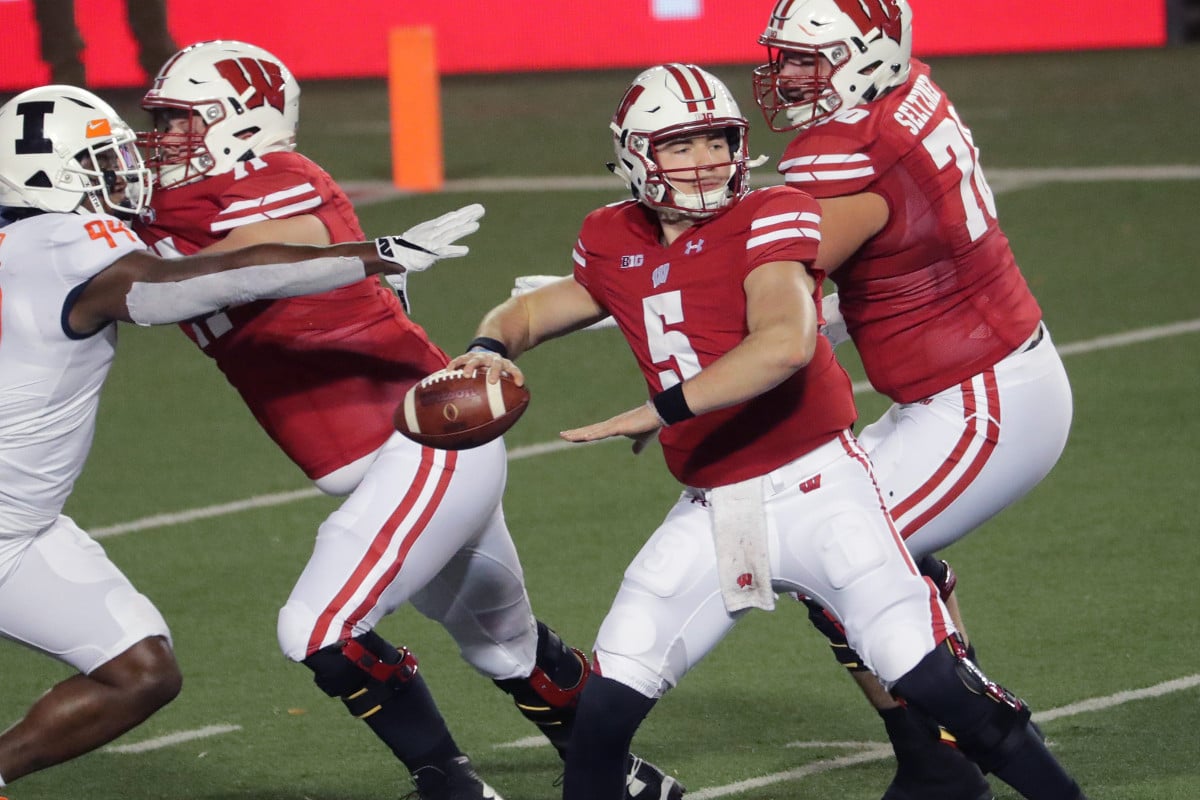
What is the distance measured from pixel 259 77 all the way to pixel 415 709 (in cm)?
159

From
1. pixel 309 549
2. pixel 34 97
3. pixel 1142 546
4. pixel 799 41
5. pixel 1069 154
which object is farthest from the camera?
pixel 1069 154

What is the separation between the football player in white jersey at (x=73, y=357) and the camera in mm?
4445

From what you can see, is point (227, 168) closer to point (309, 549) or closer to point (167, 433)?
point (309, 549)

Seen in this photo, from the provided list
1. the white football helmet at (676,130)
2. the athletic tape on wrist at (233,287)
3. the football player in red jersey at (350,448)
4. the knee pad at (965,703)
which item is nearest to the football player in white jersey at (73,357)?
the athletic tape on wrist at (233,287)

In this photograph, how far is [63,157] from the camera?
4.61 meters

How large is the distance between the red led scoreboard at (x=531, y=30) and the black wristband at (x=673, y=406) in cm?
1877

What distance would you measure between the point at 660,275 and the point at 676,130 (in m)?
0.30

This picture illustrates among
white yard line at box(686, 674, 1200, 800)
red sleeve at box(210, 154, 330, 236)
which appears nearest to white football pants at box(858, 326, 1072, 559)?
white yard line at box(686, 674, 1200, 800)

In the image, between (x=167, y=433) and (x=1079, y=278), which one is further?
(x=1079, y=278)

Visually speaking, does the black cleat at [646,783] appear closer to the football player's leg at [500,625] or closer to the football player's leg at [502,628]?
the football player's leg at [502,628]

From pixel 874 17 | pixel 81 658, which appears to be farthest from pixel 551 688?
pixel 874 17

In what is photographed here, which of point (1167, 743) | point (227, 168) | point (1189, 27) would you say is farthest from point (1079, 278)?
point (1189, 27)

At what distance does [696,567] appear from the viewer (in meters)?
4.23

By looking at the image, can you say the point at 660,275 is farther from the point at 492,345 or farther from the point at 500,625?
the point at 500,625
